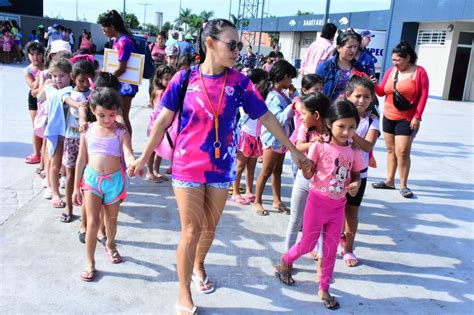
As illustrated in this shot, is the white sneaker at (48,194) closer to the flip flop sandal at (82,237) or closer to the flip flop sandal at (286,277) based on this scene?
the flip flop sandal at (82,237)

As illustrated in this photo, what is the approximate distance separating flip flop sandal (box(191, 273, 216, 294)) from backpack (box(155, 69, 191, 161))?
0.93 metres

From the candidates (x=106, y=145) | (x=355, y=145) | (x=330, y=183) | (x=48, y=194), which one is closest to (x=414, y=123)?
(x=355, y=145)

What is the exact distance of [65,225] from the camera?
3812 millimetres

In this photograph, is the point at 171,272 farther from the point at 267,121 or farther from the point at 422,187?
the point at 422,187

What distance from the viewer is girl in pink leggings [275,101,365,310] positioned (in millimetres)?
2861

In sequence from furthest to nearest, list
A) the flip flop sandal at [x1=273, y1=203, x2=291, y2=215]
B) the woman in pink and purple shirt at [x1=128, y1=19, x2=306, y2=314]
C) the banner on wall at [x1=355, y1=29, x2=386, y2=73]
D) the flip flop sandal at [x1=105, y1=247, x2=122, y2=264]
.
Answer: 1. the banner on wall at [x1=355, y1=29, x2=386, y2=73]
2. the flip flop sandal at [x1=273, y1=203, x2=291, y2=215]
3. the flip flop sandal at [x1=105, y1=247, x2=122, y2=264]
4. the woman in pink and purple shirt at [x1=128, y1=19, x2=306, y2=314]

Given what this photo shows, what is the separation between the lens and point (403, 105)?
Answer: 5.45 metres

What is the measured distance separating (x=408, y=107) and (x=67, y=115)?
4002 mm

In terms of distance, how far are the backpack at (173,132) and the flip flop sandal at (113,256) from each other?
1.00m

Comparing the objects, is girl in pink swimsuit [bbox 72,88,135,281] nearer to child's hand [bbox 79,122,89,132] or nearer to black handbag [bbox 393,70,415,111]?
child's hand [bbox 79,122,89,132]

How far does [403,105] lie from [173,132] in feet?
12.3

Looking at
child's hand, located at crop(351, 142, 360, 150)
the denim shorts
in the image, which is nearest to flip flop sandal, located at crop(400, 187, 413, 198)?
child's hand, located at crop(351, 142, 360, 150)

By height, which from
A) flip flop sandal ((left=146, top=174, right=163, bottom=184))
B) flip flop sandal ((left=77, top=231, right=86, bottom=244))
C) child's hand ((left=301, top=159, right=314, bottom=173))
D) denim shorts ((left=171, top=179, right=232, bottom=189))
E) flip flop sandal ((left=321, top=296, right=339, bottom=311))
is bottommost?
flip flop sandal ((left=321, top=296, right=339, bottom=311))

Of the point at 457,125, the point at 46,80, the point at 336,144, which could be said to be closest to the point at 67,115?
the point at 46,80
